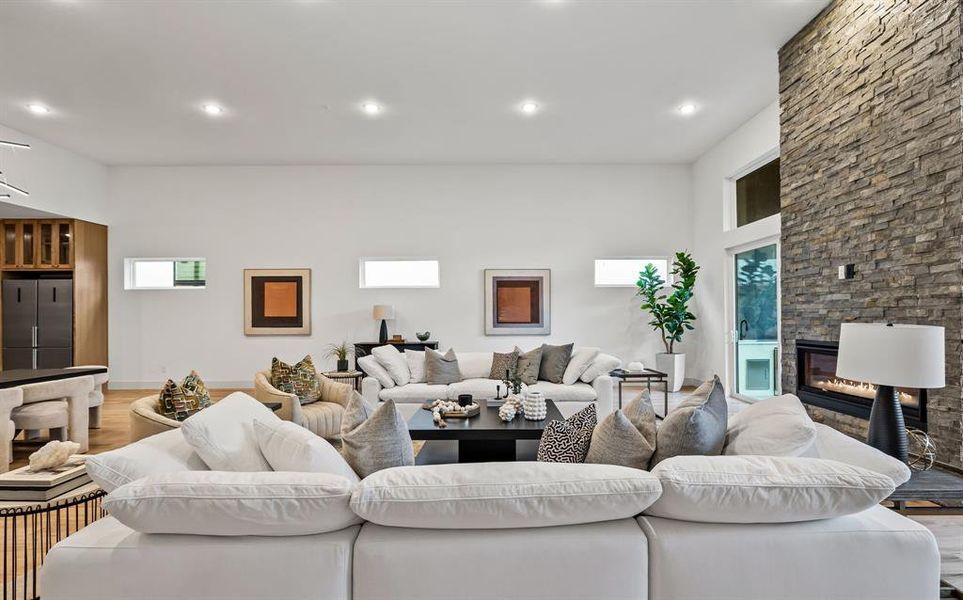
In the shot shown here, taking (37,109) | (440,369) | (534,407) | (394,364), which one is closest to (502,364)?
(440,369)

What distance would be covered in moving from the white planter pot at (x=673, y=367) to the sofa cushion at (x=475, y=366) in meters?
2.88

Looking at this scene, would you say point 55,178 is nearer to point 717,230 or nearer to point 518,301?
point 518,301

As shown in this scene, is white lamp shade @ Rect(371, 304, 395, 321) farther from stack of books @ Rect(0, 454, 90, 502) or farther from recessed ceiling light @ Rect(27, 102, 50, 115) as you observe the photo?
stack of books @ Rect(0, 454, 90, 502)

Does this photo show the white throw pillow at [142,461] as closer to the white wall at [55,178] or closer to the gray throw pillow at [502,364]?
the gray throw pillow at [502,364]

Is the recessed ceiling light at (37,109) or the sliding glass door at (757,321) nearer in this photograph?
the recessed ceiling light at (37,109)

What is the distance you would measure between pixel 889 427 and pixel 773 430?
721 mm

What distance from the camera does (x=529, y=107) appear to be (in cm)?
586

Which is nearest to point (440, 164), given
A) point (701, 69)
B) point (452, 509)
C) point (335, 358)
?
point (335, 358)

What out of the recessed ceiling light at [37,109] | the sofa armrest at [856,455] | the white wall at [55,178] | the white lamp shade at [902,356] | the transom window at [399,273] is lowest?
the sofa armrest at [856,455]

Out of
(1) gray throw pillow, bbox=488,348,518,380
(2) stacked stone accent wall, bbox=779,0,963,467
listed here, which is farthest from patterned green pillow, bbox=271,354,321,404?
(2) stacked stone accent wall, bbox=779,0,963,467

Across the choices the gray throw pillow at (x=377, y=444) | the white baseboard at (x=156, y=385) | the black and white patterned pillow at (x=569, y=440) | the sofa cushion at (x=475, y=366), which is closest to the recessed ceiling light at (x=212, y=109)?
the sofa cushion at (x=475, y=366)

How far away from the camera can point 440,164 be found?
26.5 ft

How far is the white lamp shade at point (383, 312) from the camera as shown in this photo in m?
7.63

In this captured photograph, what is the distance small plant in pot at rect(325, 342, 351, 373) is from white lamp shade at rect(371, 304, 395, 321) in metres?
0.68
